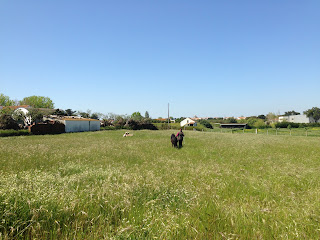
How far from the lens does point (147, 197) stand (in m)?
4.02

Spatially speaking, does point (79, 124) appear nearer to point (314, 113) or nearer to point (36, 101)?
point (36, 101)

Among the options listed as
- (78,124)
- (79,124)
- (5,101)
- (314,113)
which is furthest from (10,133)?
(314,113)

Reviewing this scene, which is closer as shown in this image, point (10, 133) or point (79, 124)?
point (10, 133)

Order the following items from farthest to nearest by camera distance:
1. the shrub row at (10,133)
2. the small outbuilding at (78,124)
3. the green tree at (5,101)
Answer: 1. the green tree at (5,101)
2. the small outbuilding at (78,124)
3. the shrub row at (10,133)

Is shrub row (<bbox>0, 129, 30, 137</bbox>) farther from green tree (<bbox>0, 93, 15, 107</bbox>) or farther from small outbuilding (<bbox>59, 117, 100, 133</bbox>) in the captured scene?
green tree (<bbox>0, 93, 15, 107</bbox>)

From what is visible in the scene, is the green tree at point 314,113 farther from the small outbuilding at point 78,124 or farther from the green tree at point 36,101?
the green tree at point 36,101

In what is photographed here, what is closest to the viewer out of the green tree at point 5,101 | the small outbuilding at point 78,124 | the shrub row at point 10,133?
the shrub row at point 10,133

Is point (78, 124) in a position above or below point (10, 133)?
above

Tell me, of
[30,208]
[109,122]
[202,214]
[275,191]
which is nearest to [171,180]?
[202,214]

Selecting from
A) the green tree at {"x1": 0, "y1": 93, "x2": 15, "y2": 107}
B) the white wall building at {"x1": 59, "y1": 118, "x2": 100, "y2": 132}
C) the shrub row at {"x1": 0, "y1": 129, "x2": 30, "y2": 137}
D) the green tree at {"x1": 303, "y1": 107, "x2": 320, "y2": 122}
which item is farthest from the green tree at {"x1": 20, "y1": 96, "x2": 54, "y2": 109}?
the green tree at {"x1": 303, "y1": 107, "x2": 320, "y2": 122}

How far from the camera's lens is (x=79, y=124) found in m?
42.7

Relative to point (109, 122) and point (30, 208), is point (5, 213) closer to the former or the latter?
point (30, 208)

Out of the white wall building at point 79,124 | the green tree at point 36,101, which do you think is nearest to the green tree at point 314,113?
the white wall building at point 79,124

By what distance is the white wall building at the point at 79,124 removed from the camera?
38956 mm
